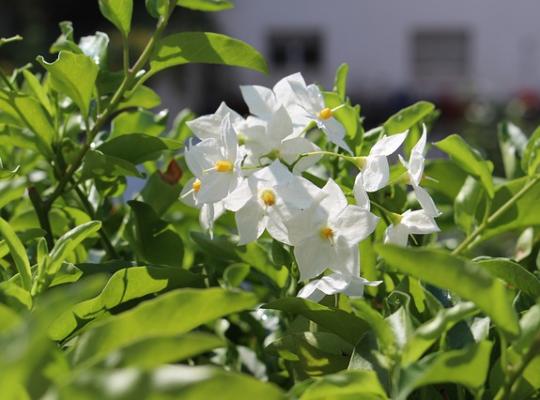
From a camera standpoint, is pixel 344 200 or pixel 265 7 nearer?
pixel 344 200

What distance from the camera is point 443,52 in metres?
13.1

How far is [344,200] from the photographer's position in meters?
0.61

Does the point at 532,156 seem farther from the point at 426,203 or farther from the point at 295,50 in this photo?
the point at 295,50

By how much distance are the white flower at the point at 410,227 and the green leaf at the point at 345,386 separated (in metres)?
0.19

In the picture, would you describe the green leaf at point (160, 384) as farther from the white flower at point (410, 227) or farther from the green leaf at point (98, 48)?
the green leaf at point (98, 48)

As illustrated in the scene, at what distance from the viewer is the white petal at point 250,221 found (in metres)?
0.62

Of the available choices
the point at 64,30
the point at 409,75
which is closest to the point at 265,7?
the point at 409,75

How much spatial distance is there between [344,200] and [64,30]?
1.13 ft

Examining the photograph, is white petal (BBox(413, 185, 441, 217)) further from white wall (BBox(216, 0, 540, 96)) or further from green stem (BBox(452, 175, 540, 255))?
white wall (BBox(216, 0, 540, 96))

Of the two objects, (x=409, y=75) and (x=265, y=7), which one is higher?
(x=265, y=7)

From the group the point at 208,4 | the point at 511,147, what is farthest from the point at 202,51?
the point at 511,147

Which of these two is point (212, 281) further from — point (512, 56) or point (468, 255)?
→ point (512, 56)

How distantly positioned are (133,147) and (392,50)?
12.3 m

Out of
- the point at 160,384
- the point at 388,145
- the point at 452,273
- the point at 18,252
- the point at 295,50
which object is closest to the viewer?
the point at 160,384
